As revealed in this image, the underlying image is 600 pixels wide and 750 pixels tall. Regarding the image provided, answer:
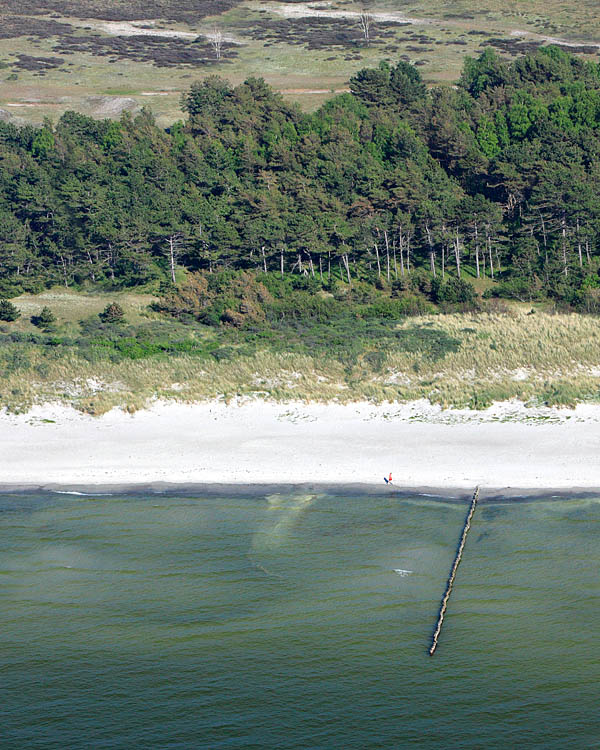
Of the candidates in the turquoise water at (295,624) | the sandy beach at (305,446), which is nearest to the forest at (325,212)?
the sandy beach at (305,446)

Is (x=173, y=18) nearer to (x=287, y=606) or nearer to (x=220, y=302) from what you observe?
(x=220, y=302)

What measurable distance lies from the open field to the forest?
22.5m

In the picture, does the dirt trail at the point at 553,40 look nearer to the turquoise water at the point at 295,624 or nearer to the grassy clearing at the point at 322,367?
the grassy clearing at the point at 322,367

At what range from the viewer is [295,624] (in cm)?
1870

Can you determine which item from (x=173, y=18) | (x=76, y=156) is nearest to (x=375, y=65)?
(x=173, y=18)

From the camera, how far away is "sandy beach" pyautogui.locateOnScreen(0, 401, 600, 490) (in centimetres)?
2570

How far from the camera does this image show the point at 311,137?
6006cm

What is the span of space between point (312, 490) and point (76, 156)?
137 feet

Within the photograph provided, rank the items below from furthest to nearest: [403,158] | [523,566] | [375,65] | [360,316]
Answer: [375,65] → [403,158] → [360,316] → [523,566]

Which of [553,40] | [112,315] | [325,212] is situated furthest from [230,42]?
[112,315]

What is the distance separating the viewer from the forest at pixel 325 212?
48.3 meters

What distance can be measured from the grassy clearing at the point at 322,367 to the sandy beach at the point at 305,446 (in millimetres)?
866

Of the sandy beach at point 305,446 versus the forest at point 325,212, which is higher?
the forest at point 325,212

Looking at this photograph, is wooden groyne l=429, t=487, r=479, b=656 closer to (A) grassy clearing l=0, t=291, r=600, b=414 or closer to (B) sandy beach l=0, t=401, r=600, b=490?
(B) sandy beach l=0, t=401, r=600, b=490
